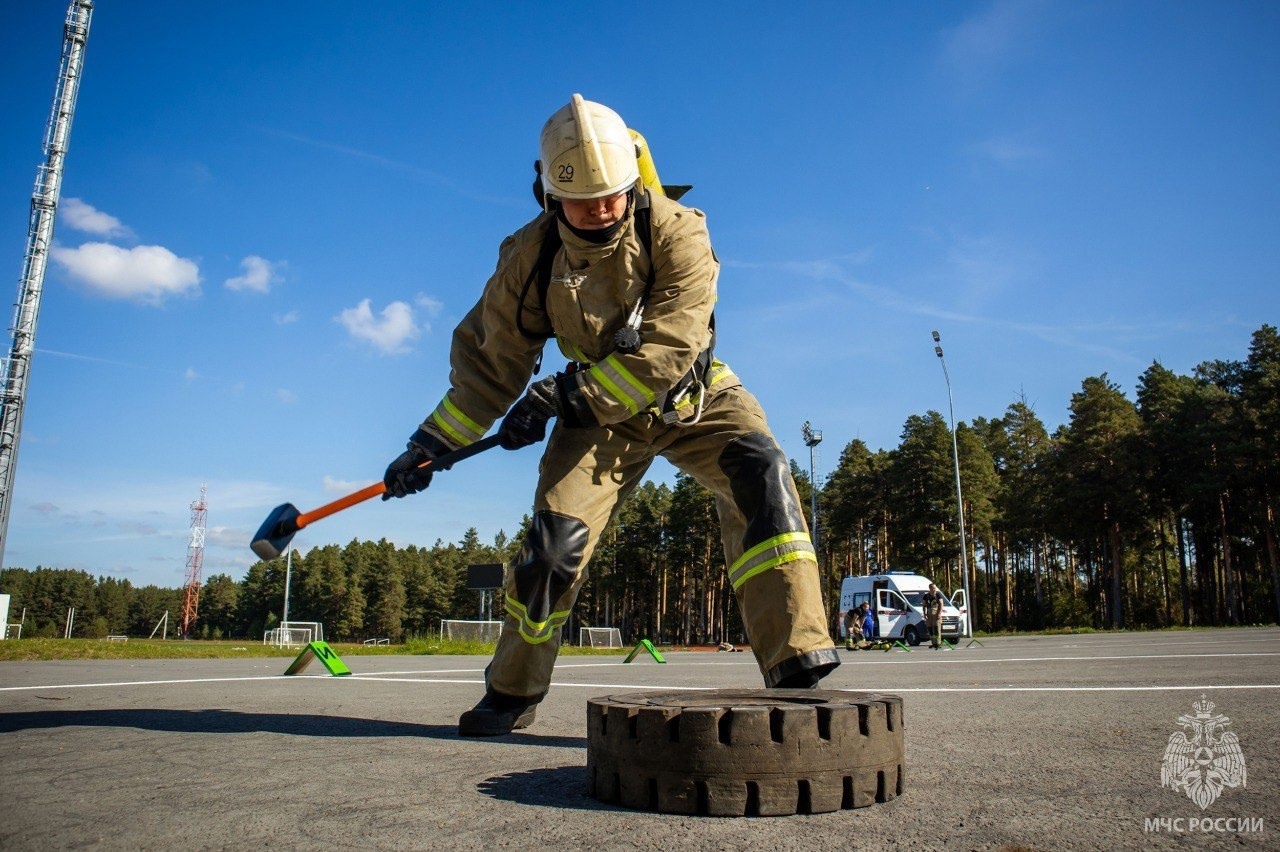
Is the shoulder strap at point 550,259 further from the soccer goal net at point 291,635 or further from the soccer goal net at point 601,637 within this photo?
the soccer goal net at point 291,635

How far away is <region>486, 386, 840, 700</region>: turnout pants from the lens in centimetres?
310

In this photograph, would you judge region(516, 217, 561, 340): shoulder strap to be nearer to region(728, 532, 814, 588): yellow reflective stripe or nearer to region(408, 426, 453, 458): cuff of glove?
region(408, 426, 453, 458): cuff of glove

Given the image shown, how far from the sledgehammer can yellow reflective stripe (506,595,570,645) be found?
0.73 metres

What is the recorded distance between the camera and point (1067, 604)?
184 ft

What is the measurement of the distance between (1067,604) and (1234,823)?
6257 cm

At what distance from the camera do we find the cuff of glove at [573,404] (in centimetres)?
328

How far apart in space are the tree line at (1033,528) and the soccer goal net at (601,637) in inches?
218

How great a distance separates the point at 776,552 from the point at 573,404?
40.0 inches

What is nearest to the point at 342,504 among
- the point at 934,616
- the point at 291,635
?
the point at 934,616

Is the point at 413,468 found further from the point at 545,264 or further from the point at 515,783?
the point at 515,783

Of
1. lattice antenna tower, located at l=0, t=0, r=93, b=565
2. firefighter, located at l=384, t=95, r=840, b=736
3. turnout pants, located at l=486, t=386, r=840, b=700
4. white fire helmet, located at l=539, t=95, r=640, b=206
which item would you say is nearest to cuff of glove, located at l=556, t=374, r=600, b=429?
firefighter, located at l=384, t=95, r=840, b=736

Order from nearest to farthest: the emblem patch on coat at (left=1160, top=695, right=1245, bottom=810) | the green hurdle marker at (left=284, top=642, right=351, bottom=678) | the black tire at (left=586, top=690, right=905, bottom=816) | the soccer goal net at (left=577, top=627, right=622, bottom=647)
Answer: the black tire at (left=586, top=690, right=905, bottom=816) → the emblem patch on coat at (left=1160, top=695, right=1245, bottom=810) → the green hurdle marker at (left=284, top=642, right=351, bottom=678) → the soccer goal net at (left=577, top=627, right=622, bottom=647)

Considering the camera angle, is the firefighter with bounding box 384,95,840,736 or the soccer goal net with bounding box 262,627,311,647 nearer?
the firefighter with bounding box 384,95,840,736

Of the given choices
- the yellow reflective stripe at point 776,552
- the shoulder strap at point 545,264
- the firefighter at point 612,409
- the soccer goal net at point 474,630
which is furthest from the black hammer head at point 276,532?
the soccer goal net at point 474,630
